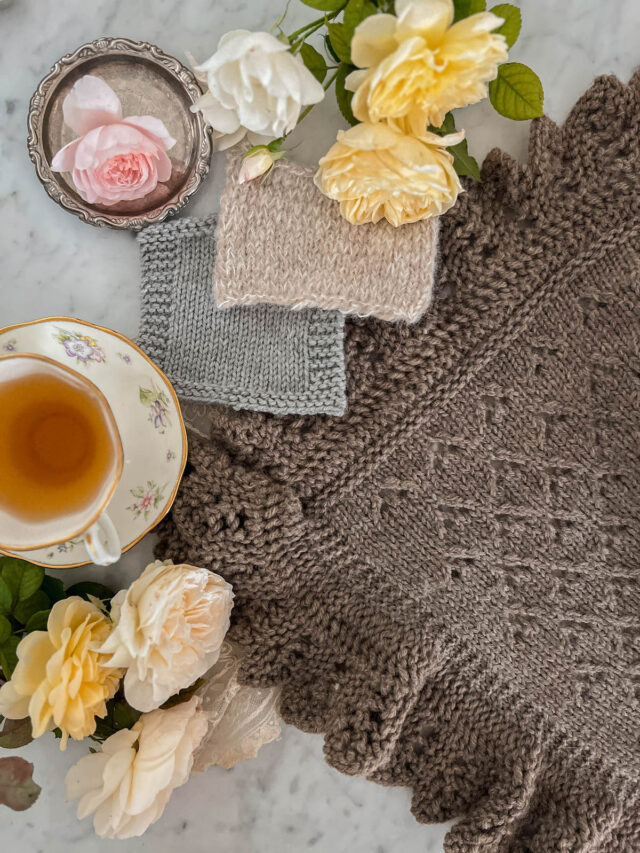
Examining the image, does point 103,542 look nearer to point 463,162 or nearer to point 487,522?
point 487,522

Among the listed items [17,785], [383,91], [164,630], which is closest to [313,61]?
[383,91]

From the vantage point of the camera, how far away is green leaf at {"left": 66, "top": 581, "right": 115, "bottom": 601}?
0.86m

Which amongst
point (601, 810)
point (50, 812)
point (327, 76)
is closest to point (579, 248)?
point (327, 76)

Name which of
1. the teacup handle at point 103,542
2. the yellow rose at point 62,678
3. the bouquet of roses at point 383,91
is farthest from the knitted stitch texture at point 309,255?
the yellow rose at point 62,678

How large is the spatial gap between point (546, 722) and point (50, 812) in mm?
644

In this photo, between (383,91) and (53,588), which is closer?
(383,91)

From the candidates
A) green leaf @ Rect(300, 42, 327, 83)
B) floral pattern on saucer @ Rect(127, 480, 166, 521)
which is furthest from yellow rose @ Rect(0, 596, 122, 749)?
green leaf @ Rect(300, 42, 327, 83)

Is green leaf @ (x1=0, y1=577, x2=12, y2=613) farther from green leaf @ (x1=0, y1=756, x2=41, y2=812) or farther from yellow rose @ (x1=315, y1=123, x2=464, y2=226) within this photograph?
yellow rose @ (x1=315, y1=123, x2=464, y2=226)

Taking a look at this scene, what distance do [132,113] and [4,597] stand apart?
581mm

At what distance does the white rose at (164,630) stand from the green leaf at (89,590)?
80mm

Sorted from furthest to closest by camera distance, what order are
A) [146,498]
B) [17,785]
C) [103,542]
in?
1. [146,498]
2. [103,542]
3. [17,785]

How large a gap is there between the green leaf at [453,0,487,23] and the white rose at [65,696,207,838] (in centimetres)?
81

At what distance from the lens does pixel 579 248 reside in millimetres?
845

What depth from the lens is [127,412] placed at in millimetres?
725
